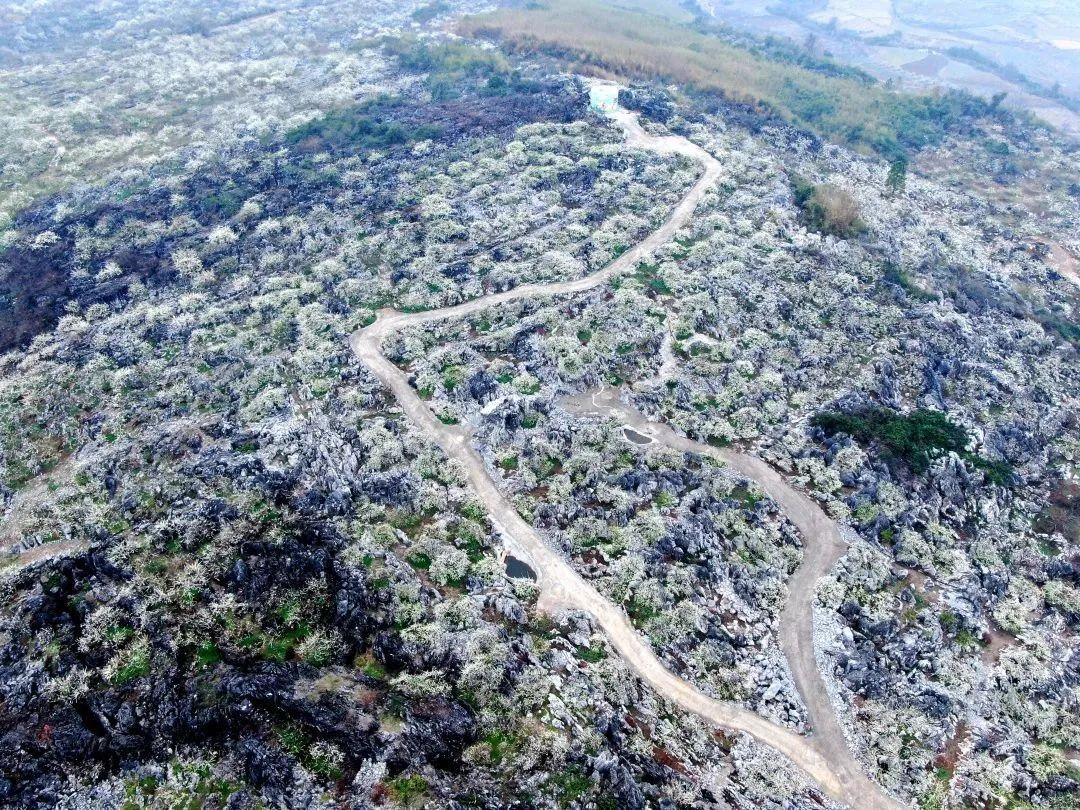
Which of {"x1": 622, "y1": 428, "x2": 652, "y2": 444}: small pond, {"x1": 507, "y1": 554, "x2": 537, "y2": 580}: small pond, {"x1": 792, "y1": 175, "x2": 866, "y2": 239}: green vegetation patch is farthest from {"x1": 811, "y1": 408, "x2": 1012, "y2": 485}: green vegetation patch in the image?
{"x1": 792, "y1": 175, "x2": 866, "y2": 239}: green vegetation patch

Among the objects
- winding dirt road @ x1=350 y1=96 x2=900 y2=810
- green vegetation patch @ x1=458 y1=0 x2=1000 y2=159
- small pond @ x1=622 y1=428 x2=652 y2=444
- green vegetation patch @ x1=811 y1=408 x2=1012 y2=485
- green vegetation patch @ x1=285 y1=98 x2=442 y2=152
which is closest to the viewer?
winding dirt road @ x1=350 y1=96 x2=900 y2=810

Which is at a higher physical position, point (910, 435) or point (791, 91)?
point (791, 91)

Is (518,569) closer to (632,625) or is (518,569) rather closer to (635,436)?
(632,625)

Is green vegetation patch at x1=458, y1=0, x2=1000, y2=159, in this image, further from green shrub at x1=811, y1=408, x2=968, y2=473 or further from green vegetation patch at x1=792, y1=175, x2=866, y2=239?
green shrub at x1=811, y1=408, x2=968, y2=473

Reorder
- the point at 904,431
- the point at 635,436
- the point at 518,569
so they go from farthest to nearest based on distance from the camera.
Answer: the point at 635,436 < the point at 904,431 < the point at 518,569

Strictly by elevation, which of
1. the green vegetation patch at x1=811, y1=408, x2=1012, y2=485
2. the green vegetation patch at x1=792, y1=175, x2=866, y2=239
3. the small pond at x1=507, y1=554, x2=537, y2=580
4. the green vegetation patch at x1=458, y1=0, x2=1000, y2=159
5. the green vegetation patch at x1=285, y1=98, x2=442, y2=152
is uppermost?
the green vegetation patch at x1=458, y1=0, x2=1000, y2=159

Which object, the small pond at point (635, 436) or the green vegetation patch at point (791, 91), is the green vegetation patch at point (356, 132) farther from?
the small pond at point (635, 436)

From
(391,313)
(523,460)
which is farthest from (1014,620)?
(391,313)

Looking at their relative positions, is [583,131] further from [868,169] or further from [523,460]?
[523,460]

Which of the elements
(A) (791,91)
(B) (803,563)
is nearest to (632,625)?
(B) (803,563)

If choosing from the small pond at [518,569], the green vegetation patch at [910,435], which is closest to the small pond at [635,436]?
the green vegetation patch at [910,435]
